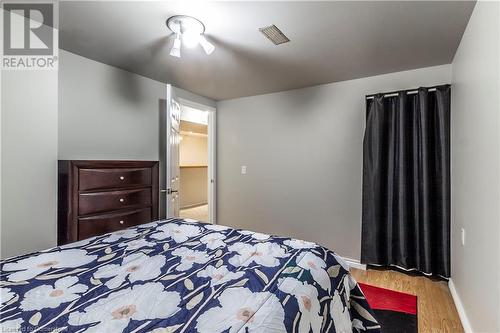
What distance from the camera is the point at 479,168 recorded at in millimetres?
1520

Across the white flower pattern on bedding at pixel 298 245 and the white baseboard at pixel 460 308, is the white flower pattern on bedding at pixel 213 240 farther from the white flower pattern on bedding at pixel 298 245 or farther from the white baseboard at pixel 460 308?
the white baseboard at pixel 460 308

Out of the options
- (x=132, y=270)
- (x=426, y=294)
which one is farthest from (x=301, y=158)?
(x=132, y=270)

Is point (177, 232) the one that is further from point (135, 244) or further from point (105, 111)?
point (105, 111)

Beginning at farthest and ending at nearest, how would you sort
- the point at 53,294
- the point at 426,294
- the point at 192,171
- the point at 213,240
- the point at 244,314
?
the point at 192,171 → the point at 426,294 → the point at 213,240 → the point at 53,294 → the point at 244,314

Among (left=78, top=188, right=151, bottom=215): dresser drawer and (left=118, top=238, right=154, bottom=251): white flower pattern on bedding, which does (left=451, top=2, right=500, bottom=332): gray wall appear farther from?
(left=78, top=188, right=151, bottom=215): dresser drawer

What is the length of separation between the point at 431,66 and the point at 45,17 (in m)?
3.46

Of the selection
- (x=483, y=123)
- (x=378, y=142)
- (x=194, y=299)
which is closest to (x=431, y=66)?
(x=378, y=142)

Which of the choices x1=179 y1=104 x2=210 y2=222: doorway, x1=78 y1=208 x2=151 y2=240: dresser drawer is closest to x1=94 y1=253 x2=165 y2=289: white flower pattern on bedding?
x1=78 y1=208 x2=151 y2=240: dresser drawer

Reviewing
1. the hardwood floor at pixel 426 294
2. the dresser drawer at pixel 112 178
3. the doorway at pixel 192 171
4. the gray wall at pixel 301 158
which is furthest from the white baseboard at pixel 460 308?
the doorway at pixel 192 171

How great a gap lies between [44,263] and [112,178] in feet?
3.45

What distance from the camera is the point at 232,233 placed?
179cm

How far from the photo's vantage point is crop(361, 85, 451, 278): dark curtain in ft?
8.10

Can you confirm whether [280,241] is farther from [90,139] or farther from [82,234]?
[90,139]

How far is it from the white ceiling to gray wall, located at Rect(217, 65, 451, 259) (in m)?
0.29
